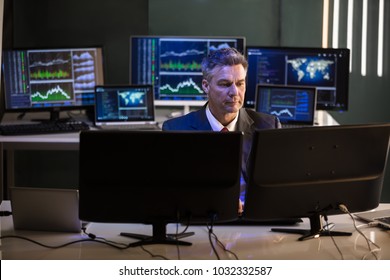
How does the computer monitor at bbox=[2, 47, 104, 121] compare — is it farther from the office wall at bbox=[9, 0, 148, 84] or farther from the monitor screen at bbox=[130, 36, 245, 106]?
the office wall at bbox=[9, 0, 148, 84]

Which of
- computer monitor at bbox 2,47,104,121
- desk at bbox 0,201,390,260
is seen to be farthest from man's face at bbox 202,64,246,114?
computer monitor at bbox 2,47,104,121

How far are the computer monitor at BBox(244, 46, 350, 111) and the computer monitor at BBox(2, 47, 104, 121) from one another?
1.01m

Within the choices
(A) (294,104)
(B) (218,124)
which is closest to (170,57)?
(A) (294,104)

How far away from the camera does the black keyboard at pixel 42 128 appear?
4918 mm

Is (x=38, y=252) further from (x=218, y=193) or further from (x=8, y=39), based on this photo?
(x=8, y=39)

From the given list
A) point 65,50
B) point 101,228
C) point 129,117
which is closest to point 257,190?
point 101,228

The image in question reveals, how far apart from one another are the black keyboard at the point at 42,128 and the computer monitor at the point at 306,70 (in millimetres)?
1130

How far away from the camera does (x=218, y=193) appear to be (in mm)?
2812

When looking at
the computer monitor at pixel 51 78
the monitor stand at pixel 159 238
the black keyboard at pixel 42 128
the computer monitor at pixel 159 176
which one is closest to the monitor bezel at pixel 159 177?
the computer monitor at pixel 159 176

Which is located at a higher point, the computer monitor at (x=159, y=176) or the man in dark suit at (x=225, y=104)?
the man in dark suit at (x=225, y=104)

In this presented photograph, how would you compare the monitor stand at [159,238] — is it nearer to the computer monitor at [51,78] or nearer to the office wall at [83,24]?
the computer monitor at [51,78]

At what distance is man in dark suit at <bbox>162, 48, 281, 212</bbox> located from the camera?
11.9ft

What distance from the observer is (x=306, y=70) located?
527 cm

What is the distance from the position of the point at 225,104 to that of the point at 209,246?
85 cm
